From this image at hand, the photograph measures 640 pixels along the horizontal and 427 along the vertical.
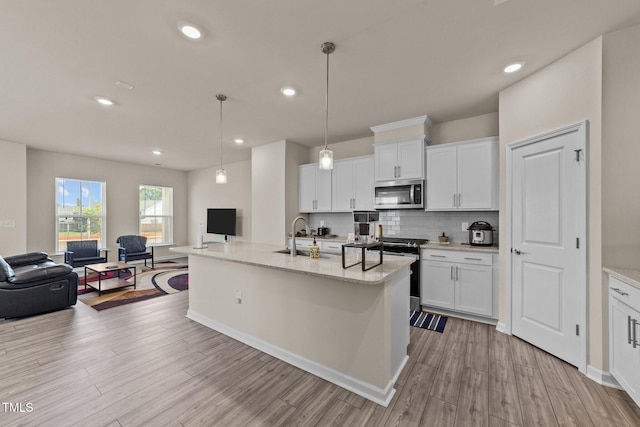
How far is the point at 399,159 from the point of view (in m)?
4.01

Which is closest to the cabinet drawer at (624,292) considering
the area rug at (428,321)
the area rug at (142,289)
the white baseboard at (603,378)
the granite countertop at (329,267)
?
the white baseboard at (603,378)

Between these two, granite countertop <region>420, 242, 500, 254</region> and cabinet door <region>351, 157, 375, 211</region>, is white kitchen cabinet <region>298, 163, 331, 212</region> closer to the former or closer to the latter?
cabinet door <region>351, 157, 375, 211</region>

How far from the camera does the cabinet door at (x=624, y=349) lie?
176 centimetres

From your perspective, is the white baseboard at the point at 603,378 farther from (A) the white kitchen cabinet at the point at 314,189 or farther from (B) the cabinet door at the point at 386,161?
(A) the white kitchen cabinet at the point at 314,189

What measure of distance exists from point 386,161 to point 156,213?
7036mm

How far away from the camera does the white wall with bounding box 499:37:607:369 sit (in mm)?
2125

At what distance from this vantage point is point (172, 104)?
340 cm

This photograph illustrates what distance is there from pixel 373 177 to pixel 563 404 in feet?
11.0

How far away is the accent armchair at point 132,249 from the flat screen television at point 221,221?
1.59 meters

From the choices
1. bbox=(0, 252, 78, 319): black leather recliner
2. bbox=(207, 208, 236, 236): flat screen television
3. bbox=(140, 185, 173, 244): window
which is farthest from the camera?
bbox=(140, 185, 173, 244): window

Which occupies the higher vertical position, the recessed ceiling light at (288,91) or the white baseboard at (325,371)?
the recessed ceiling light at (288,91)

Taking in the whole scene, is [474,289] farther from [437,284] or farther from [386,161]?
[386,161]

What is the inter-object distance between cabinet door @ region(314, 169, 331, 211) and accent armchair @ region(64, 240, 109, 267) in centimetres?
507

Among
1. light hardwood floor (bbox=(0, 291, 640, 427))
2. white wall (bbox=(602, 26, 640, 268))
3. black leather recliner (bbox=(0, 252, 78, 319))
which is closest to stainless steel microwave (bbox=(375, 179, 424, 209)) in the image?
light hardwood floor (bbox=(0, 291, 640, 427))
